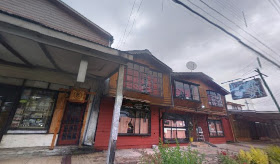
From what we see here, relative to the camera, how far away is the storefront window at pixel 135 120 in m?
8.14

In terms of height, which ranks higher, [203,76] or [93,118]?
[203,76]

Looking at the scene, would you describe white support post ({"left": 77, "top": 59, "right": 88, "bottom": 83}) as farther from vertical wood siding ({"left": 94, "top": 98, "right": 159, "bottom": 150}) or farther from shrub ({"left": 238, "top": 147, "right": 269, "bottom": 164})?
shrub ({"left": 238, "top": 147, "right": 269, "bottom": 164})

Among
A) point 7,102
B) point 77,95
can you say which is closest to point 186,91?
point 77,95

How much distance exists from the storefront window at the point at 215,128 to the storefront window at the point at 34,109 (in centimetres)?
1413

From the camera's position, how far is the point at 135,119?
28.5 ft

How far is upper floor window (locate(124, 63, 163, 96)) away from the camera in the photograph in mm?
8715

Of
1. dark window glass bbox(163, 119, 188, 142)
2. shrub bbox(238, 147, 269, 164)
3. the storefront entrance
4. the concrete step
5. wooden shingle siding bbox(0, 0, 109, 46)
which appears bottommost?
the concrete step

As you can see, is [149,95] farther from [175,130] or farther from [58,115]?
[58,115]

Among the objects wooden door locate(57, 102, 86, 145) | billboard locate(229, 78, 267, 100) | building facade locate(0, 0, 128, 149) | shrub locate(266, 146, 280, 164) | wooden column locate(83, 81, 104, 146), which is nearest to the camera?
building facade locate(0, 0, 128, 149)

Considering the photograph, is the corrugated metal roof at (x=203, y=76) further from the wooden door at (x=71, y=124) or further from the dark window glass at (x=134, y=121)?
the wooden door at (x=71, y=124)

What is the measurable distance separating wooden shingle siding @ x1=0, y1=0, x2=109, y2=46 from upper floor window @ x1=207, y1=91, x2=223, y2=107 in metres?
12.8

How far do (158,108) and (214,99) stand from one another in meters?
8.69

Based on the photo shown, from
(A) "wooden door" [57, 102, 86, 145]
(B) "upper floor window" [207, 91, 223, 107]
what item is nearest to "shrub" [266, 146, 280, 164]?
(B) "upper floor window" [207, 91, 223, 107]

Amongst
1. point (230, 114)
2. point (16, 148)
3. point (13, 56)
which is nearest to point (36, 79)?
point (13, 56)
